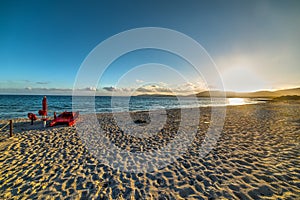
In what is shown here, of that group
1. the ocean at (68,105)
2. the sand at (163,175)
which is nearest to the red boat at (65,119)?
the sand at (163,175)

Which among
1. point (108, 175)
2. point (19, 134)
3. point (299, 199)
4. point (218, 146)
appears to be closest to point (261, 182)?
point (299, 199)

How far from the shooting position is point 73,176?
4402 millimetres

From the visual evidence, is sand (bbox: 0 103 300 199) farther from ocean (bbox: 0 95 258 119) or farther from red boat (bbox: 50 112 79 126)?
ocean (bbox: 0 95 258 119)

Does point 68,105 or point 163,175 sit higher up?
point 163,175

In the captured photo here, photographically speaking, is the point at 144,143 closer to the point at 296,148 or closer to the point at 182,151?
the point at 182,151

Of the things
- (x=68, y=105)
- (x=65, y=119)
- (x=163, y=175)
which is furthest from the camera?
(x=68, y=105)

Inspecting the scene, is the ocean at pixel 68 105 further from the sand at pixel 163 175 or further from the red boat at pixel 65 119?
the sand at pixel 163 175

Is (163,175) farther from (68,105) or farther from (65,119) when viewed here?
(68,105)

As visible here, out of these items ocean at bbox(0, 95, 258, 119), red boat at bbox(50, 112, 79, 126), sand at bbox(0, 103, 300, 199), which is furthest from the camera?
ocean at bbox(0, 95, 258, 119)

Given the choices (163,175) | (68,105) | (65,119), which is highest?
(65,119)

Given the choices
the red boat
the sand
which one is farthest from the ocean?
the sand

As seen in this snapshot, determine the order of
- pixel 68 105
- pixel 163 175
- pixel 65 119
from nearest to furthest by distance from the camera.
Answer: pixel 163 175, pixel 65 119, pixel 68 105

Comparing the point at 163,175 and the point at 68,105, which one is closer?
the point at 163,175

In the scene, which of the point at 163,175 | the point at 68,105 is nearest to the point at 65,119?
the point at 163,175
